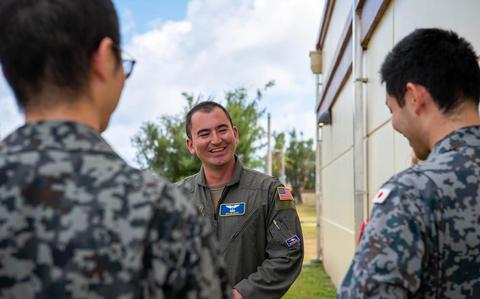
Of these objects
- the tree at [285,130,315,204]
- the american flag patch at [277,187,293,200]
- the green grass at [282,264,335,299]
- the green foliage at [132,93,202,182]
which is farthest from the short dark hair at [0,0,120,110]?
the tree at [285,130,315,204]

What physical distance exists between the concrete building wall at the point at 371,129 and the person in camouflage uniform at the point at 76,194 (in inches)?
73.4

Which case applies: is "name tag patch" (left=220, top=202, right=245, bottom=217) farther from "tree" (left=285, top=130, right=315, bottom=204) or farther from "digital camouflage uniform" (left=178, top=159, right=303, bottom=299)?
"tree" (left=285, top=130, right=315, bottom=204)

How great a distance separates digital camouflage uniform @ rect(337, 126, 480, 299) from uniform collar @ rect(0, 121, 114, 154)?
2.46 ft

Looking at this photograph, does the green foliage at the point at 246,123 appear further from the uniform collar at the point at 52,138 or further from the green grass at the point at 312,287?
the uniform collar at the point at 52,138

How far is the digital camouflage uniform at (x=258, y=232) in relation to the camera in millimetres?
2768

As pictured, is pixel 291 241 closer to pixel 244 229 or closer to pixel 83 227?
pixel 244 229

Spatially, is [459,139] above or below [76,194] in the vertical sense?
above

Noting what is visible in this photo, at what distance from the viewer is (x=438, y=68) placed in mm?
1545

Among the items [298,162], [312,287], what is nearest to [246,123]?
[312,287]

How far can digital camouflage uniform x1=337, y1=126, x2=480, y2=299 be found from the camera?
1.42m

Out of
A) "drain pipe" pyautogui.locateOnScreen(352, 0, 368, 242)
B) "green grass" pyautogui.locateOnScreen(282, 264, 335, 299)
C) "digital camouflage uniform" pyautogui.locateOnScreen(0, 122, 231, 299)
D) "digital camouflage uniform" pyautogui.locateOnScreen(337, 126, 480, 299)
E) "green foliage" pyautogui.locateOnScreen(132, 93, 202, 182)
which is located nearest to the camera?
"digital camouflage uniform" pyautogui.locateOnScreen(0, 122, 231, 299)

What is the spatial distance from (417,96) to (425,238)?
0.40 m

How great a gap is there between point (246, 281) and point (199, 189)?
60 centimetres

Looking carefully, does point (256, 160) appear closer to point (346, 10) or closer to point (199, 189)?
point (346, 10)
